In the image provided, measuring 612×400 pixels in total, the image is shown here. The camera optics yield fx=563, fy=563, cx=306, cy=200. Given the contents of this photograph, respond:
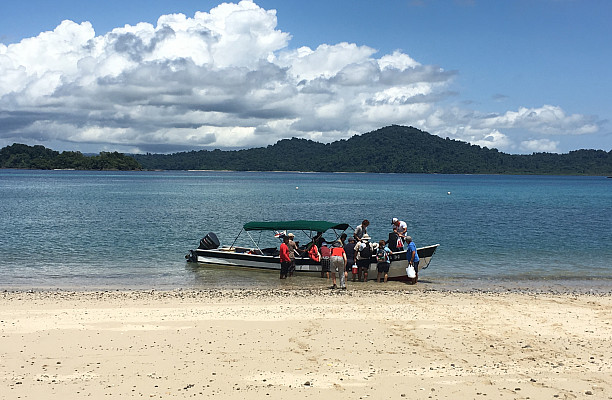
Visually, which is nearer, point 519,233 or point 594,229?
point 519,233

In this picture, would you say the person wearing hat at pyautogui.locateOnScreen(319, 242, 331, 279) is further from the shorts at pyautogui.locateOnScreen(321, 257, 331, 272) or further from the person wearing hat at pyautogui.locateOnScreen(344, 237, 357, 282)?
the person wearing hat at pyautogui.locateOnScreen(344, 237, 357, 282)

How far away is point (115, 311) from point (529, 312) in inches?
421

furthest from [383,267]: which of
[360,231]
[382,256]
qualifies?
[360,231]

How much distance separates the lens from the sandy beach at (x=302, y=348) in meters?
9.09

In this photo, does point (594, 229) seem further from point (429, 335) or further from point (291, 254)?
point (429, 335)

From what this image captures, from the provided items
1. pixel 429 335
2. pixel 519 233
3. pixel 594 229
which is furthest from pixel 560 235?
pixel 429 335

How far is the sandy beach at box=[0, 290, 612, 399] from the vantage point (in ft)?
29.8

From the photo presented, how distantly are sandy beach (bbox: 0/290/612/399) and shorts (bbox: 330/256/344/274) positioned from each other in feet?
6.56

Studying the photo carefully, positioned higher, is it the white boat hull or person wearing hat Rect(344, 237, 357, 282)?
person wearing hat Rect(344, 237, 357, 282)

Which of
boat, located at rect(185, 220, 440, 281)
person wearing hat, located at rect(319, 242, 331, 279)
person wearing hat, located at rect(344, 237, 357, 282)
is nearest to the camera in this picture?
person wearing hat, located at rect(344, 237, 357, 282)

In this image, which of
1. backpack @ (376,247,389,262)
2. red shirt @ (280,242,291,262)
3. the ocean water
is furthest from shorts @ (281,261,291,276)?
backpack @ (376,247,389,262)

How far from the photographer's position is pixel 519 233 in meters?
38.3

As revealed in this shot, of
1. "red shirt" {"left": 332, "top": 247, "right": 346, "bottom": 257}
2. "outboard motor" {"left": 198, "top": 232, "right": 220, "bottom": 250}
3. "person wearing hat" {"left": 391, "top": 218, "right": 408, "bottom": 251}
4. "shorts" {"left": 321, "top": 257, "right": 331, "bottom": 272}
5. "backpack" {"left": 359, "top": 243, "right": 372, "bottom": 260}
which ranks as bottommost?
"shorts" {"left": 321, "top": 257, "right": 331, "bottom": 272}

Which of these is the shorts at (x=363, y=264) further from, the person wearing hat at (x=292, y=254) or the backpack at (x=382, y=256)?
the person wearing hat at (x=292, y=254)
